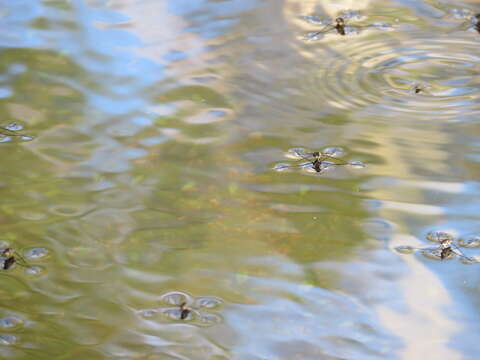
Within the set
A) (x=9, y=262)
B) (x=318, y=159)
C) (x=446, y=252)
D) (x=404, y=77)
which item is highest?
(x=404, y=77)

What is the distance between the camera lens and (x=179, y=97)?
2807 mm

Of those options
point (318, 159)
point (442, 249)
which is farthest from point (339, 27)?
point (442, 249)

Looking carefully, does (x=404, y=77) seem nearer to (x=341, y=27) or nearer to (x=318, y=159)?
(x=341, y=27)

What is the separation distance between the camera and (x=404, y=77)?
2.81 meters

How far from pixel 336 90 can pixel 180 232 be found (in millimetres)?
960

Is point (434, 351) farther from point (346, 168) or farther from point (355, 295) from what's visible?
point (346, 168)

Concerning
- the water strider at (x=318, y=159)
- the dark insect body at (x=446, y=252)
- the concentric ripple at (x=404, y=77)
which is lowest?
the dark insect body at (x=446, y=252)

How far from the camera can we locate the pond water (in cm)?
190

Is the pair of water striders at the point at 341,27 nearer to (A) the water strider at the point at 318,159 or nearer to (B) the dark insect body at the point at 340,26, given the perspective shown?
(B) the dark insect body at the point at 340,26

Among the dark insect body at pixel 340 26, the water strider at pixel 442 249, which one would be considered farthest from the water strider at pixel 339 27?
the water strider at pixel 442 249

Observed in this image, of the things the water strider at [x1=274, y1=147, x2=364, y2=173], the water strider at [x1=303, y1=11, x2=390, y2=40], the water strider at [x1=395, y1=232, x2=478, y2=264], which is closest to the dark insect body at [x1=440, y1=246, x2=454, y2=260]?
the water strider at [x1=395, y1=232, x2=478, y2=264]

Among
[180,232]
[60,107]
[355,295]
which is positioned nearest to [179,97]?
[60,107]

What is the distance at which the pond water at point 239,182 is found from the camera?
1.90 metres

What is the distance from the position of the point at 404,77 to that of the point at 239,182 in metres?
0.92
